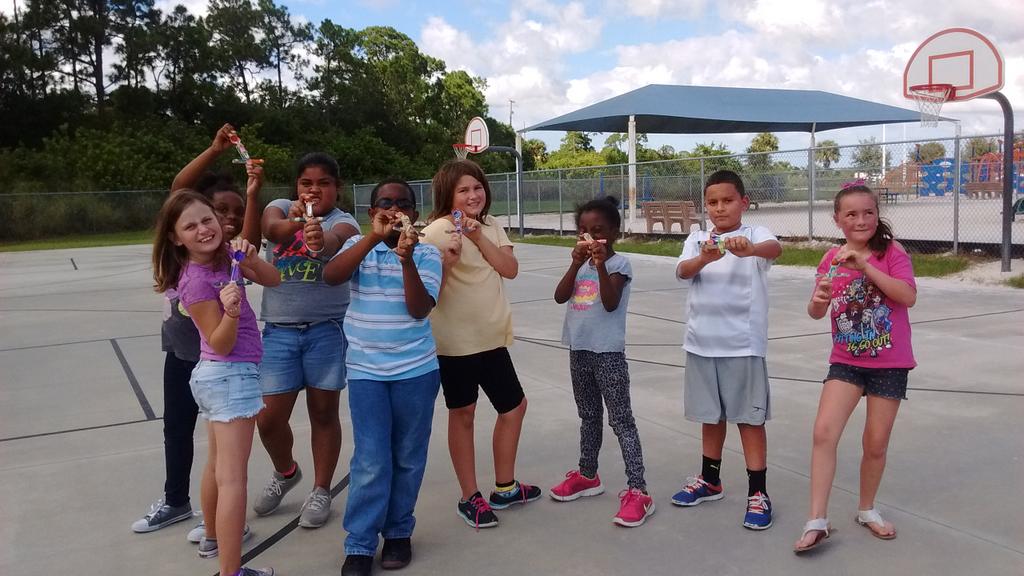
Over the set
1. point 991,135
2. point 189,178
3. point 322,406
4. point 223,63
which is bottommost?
point 322,406

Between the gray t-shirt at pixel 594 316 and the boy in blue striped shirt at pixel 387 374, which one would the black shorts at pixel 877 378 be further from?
the boy in blue striped shirt at pixel 387 374

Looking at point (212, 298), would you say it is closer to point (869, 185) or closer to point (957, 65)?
point (869, 185)

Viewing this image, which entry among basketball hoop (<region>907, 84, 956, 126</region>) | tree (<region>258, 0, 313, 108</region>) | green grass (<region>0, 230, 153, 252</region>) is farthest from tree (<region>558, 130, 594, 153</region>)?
basketball hoop (<region>907, 84, 956, 126</region>)

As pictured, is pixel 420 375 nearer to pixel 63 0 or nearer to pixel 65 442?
pixel 65 442

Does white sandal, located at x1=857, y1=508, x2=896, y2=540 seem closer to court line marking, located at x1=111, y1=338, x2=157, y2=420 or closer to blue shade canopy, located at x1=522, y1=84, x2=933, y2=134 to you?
court line marking, located at x1=111, y1=338, x2=157, y2=420

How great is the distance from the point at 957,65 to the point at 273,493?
41.1 ft

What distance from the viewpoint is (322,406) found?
3.59 metres

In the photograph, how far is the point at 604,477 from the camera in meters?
4.09

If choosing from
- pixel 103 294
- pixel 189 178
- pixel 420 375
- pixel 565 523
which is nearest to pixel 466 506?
pixel 565 523

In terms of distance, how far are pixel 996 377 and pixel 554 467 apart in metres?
3.56

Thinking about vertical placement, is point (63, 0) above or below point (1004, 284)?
above

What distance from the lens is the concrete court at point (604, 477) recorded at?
3213mm

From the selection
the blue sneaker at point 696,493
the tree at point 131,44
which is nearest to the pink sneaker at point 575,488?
the blue sneaker at point 696,493

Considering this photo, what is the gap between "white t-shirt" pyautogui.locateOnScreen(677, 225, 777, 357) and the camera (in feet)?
11.4
